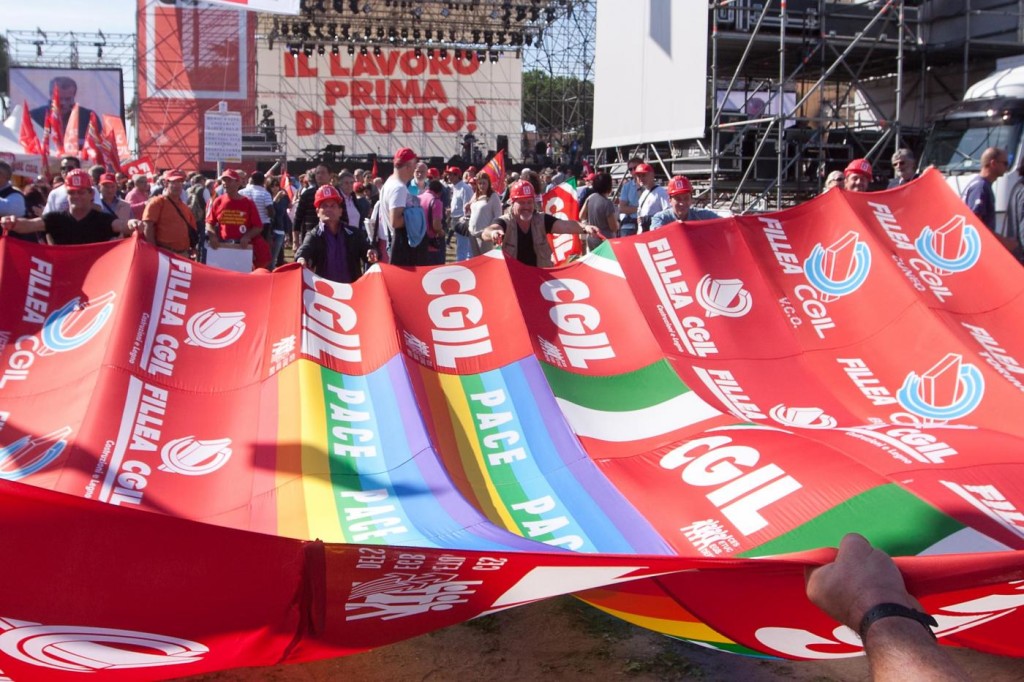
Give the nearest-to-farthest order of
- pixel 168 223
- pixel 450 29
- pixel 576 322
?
1. pixel 576 322
2. pixel 168 223
3. pixel 450 29

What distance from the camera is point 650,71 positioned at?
20219 millimetres

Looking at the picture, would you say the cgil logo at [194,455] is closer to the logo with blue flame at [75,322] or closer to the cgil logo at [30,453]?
the cgil logo at [30,453]

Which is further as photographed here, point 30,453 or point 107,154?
point 107,154

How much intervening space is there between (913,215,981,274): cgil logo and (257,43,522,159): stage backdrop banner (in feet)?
120

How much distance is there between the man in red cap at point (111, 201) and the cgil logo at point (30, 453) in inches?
239

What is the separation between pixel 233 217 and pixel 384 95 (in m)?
35.2

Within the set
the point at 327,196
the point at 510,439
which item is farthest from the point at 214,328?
the point at 327,196

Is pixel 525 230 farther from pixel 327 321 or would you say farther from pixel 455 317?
pixel 327 321

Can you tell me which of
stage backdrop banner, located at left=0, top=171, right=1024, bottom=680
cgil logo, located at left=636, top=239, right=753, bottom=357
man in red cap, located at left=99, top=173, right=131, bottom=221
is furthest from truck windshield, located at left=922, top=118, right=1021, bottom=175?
man in red cap, located at left=99, top=173, right=131, bottom=221

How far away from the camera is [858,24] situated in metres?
18.9

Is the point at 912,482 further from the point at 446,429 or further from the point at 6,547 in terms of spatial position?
the point at 6,547

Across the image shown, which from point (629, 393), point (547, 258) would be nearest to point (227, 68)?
point (547, 258)

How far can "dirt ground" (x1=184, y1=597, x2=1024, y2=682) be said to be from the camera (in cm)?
426

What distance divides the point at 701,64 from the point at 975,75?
4.89 metres
